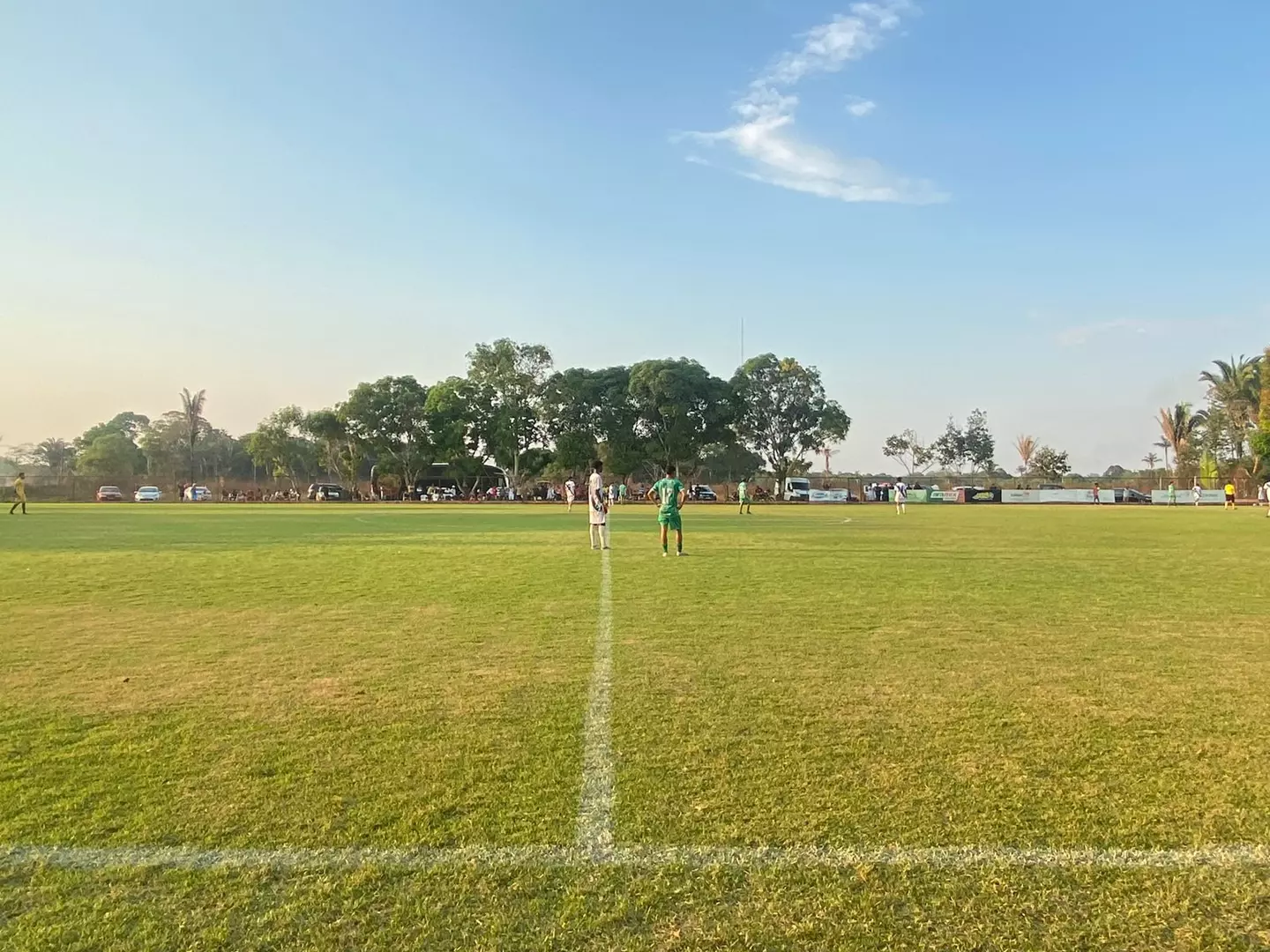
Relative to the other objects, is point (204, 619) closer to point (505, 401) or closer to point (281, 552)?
point (281, 552)

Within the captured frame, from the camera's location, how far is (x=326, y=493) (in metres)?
69.6

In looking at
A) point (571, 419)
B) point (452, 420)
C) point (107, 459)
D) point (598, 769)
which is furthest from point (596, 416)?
point (598, 769)

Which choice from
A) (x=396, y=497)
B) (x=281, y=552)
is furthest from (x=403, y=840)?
(x=396, y=497)

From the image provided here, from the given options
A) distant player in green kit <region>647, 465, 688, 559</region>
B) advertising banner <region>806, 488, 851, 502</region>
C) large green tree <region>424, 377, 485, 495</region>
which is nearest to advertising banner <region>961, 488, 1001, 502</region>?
advertising banner <region>806, 488, 851, 502</region>

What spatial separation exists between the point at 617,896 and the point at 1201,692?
4.48 m

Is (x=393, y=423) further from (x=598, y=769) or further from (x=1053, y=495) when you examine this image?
(x=598, y=769)

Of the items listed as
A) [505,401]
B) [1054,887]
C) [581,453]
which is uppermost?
[505,401]

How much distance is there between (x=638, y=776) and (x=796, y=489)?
65979 mm

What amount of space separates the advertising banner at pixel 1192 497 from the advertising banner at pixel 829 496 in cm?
2093

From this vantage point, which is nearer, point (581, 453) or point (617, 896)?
point (617, 896)

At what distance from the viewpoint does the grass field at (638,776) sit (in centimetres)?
276

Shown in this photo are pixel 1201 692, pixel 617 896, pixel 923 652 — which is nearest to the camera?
pixel 617 896

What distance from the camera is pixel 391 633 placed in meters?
7.61

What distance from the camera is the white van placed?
219 feet
